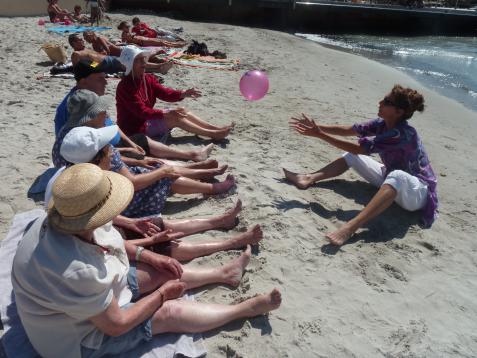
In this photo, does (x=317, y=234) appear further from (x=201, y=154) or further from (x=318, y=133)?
(x=201, y=154)

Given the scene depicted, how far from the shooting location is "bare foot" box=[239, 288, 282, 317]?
2.81m

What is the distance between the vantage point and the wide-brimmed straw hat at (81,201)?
1.85 metres

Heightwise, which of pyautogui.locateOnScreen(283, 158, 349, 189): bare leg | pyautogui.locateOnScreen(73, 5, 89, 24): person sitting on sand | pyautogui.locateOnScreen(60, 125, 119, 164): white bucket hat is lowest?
pyautogui.locateOnScreen(283, 158, 349, 189): bare leg

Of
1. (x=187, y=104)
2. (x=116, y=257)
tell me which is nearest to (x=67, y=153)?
(x=116, y=257)

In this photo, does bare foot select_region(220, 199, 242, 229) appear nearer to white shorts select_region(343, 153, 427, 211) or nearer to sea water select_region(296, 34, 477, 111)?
white shorts select_region(343, 153, 427, 211)

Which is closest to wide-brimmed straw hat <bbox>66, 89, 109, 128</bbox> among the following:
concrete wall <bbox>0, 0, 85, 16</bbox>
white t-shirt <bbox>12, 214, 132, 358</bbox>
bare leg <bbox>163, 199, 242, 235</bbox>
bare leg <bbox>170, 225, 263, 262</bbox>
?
bare leg <bbox>163, 199, 242, 235</bbox>

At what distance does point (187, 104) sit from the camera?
283 inches

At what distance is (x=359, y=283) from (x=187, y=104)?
187 inches

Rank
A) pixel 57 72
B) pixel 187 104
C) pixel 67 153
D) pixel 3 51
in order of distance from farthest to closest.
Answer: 1. pixel 3 51
2. pixel 57 72
3. pixel 187 104
4. pixel 67 153

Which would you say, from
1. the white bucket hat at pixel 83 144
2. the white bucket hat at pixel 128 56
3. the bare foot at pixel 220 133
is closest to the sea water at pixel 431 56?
the bare foot at pixel 220 133

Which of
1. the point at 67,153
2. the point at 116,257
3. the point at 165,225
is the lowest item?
the point at 165,225

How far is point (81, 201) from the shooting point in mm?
1863

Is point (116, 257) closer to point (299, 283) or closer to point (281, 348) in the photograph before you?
point (281, 348)

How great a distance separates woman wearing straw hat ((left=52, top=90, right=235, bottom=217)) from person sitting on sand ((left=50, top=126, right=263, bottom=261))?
0.30m
